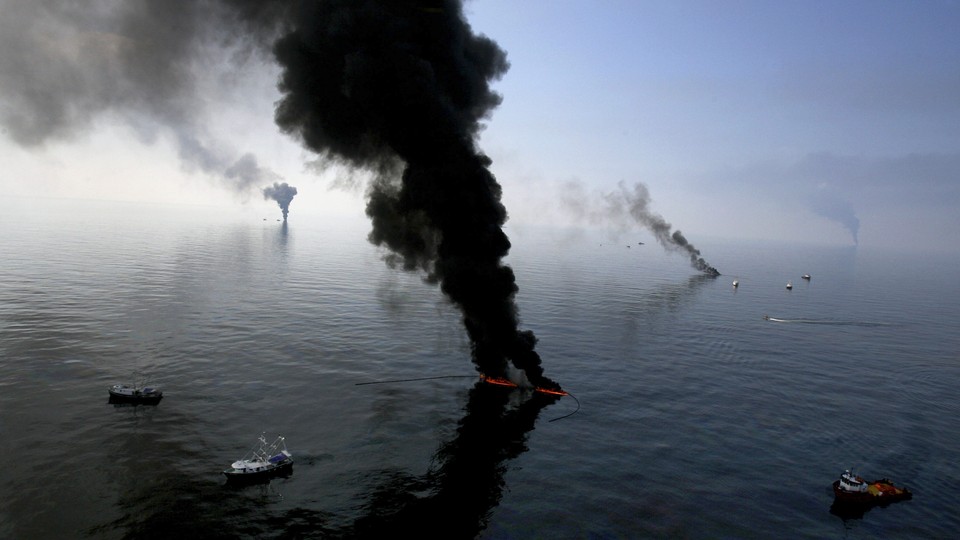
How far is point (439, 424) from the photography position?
54.4m

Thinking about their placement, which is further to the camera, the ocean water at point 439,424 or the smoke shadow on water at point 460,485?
the ocean water at point 439,424

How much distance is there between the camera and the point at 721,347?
9412cm

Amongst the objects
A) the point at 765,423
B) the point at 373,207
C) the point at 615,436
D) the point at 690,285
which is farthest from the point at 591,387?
the point at 690,285

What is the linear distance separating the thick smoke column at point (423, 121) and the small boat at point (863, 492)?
102 feet

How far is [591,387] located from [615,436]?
14.9m

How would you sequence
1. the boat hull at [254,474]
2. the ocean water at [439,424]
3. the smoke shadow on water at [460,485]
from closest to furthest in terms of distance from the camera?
1. the smoke shadow on water at [460,485]
2. the ocean water at [439,424]
3. the boat hull at [254,474]

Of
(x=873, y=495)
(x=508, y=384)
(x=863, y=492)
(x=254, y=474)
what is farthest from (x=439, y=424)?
(x=873, y=495)

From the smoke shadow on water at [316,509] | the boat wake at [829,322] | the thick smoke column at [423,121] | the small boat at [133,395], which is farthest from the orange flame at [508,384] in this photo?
the boat wake at [829,322]

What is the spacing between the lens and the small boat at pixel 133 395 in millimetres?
54625

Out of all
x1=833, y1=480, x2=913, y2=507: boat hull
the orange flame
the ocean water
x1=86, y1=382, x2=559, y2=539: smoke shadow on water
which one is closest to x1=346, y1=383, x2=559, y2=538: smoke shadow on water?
x1=86, y1=382, x2=559, y2=539: smoke shadow on water

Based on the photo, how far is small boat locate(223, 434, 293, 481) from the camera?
1630 inches

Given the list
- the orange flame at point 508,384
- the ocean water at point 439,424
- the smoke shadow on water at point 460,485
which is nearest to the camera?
the smoke shadow on water at point 460,485

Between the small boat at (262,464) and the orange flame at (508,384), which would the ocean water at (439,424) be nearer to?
the small boat at (262,464)

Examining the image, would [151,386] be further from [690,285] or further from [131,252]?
[690,285]
